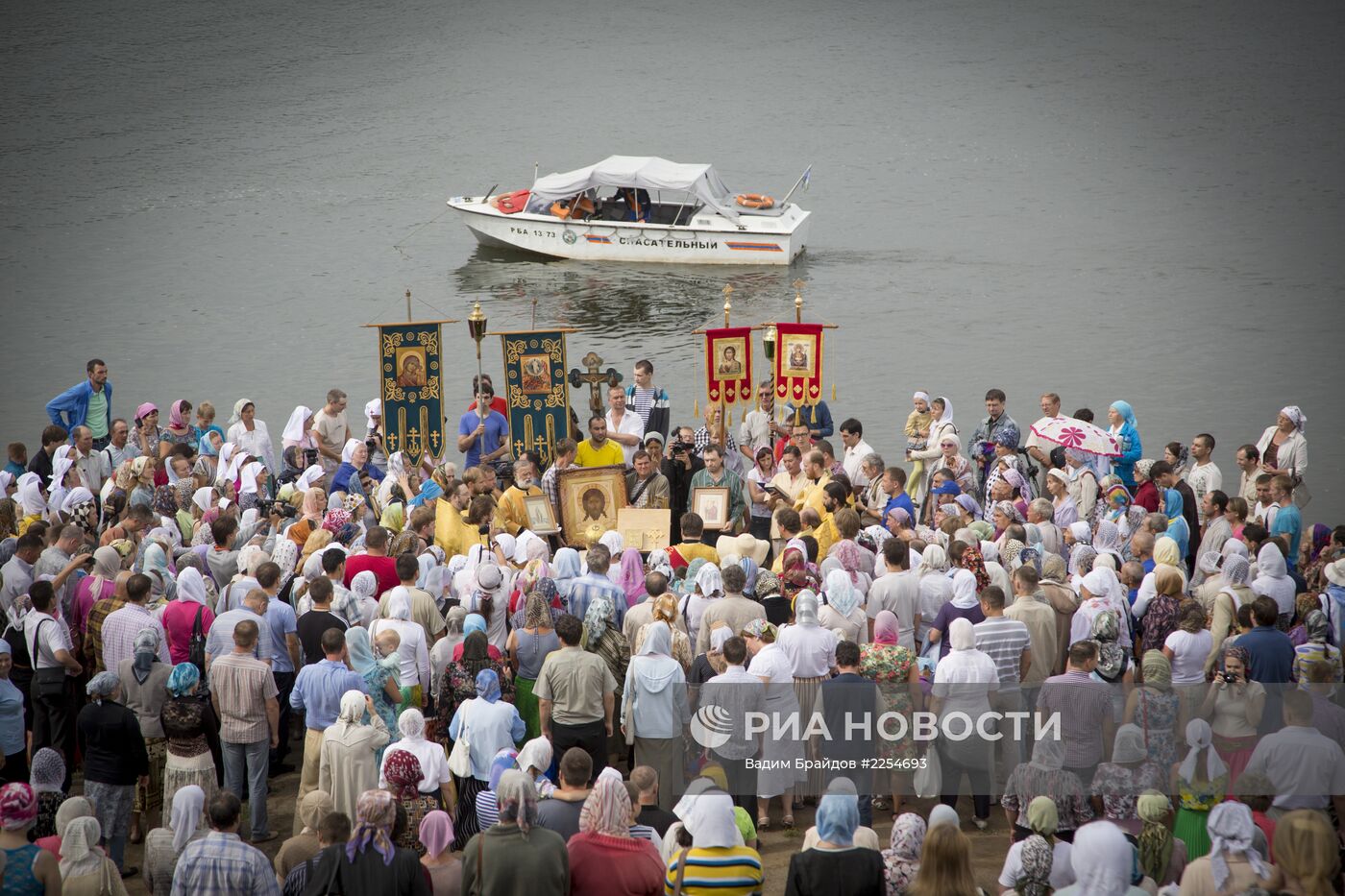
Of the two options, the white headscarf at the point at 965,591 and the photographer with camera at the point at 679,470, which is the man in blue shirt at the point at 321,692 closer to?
the white headscarf at the point at 965,591

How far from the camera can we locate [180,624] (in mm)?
9688

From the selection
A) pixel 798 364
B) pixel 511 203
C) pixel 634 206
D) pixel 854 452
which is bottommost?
pixel 854 452

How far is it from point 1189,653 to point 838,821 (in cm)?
403

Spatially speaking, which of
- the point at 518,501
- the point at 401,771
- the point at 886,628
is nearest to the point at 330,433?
the point at 518,501

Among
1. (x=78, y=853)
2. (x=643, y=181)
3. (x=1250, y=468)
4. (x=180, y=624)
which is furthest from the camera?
(x=643, y=181)

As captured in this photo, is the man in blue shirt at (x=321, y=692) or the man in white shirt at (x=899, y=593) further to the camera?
the man in white shirt at (x=899, y=593)

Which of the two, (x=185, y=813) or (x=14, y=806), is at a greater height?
(x=14, y=806)

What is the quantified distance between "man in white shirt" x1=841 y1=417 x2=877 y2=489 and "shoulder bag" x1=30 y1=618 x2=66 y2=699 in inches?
309

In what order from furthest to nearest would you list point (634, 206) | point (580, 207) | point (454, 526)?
point (580, 207) → point (634, 206) → point (454, 526)

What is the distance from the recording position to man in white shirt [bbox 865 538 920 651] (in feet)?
33.2

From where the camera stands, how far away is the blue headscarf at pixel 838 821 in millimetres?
6527

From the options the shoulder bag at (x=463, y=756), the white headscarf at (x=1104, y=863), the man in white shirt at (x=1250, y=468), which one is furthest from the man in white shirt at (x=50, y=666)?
the man in white shirt at (x=1250, y=468)

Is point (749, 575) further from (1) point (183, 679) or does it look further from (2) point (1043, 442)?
(2) point (1043, 442)

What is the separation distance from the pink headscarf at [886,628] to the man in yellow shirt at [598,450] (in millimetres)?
4535
